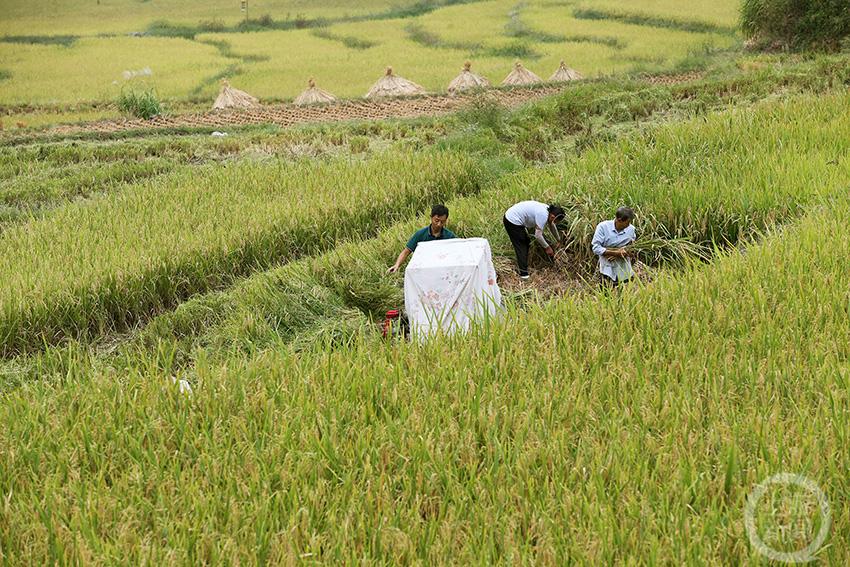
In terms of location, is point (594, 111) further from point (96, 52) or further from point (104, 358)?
point (96, 52)

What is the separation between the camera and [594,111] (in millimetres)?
11570

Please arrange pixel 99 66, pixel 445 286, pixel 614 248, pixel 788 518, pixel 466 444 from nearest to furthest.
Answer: pixel 788 518, pixel 466 444, pixel 445 286, pixel 614 248, pixel 99 66

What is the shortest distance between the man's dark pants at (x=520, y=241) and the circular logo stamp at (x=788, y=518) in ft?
11.8

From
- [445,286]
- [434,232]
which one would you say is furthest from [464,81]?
[445,286]

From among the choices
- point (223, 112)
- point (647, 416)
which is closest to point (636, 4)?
point (223, 112)

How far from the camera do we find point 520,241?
6.23 meters

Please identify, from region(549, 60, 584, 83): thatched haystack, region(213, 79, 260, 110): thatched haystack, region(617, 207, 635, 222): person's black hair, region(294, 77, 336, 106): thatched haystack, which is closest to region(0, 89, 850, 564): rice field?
region(617, 207, 635, 222): person's black hair

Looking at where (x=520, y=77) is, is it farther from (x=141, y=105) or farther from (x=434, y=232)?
(x=434, y=232)

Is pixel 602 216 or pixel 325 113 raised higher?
pixel 602 216

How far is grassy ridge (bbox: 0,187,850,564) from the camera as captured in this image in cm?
256

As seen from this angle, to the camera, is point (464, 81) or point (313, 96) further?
point (464, 81)

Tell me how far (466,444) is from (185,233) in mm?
4376

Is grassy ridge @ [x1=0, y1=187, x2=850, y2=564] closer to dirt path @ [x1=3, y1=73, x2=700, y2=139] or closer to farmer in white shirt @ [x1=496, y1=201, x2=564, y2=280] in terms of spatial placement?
farmer in white shirt @ [x1=496, y1=201, x2=564, y2=280]

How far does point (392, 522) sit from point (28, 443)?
1.47m
